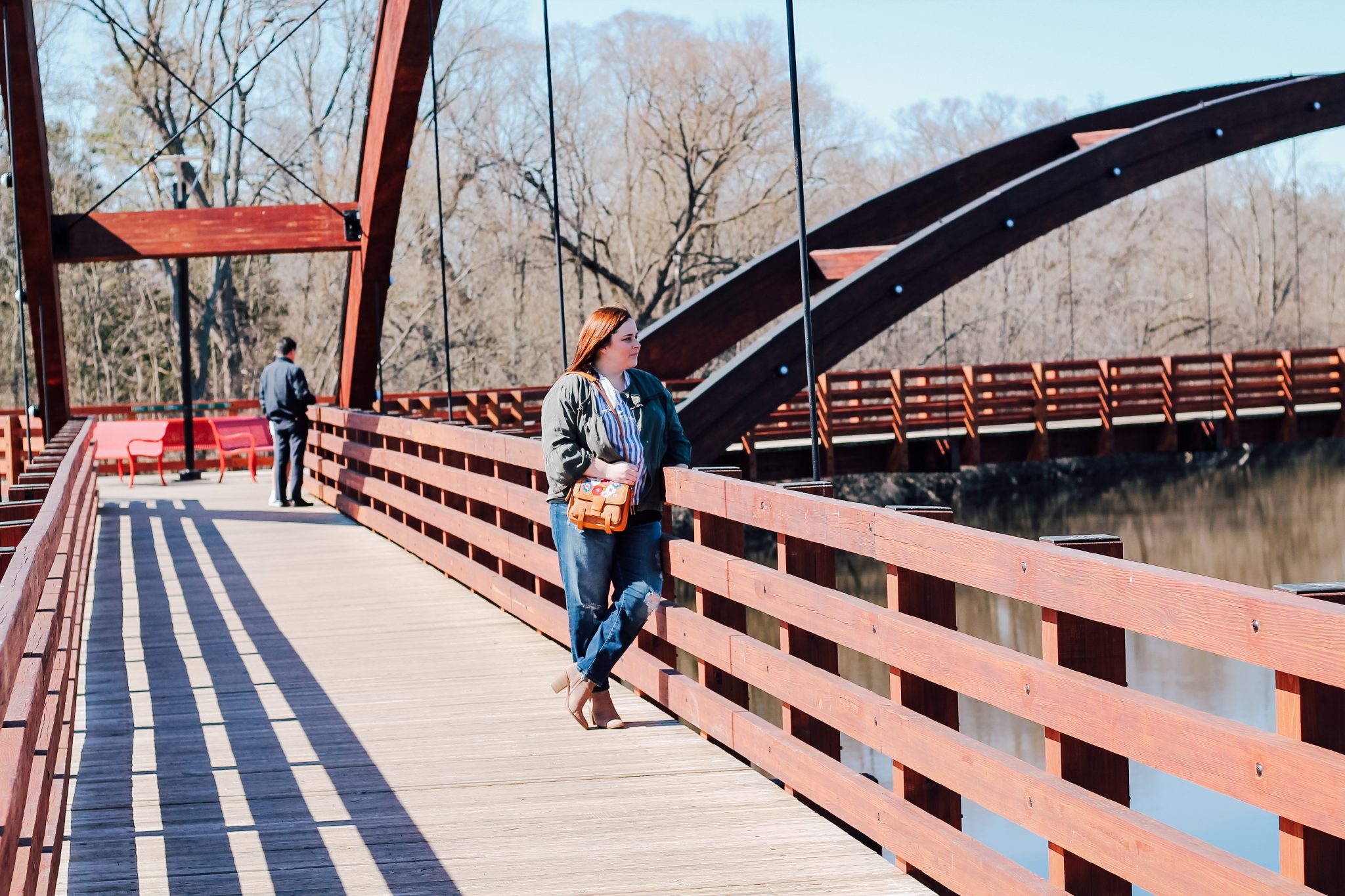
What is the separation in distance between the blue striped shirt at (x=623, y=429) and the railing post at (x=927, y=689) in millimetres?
1517

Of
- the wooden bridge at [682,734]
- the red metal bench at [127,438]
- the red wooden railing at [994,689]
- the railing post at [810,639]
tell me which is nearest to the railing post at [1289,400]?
the red metal bench at [127,438]

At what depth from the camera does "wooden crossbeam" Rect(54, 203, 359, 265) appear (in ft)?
43.5

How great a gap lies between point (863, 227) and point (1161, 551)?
71.2ft

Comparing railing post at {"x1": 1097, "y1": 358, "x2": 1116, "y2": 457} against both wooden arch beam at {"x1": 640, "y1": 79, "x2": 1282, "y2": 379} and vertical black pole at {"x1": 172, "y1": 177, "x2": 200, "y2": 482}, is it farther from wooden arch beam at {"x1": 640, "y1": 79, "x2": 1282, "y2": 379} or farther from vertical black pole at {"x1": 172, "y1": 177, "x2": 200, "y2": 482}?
wooden arch beam at {"x1": 640, "y1": 79, "x2": 1282, "y2": 379}

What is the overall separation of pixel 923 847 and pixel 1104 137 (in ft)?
23.9

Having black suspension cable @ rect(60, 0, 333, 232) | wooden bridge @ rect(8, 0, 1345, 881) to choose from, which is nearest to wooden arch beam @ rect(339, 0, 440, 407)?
wooden bridge @ rect(8, 0, 1345, 881)

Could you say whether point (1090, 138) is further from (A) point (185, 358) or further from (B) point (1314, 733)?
(A) point (185, 358)

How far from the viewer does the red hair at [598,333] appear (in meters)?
5.08

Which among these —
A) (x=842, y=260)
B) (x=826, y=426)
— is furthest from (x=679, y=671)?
(x=826, y=426)

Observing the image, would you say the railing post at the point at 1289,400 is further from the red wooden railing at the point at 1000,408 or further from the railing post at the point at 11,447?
the railing post at the point at 11,447

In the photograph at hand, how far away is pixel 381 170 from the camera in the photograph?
12.4m

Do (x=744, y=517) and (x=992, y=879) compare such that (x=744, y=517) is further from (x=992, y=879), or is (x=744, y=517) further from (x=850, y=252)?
(x=850, y=252)

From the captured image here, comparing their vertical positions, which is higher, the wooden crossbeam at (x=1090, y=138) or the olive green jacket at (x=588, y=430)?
the wooden crossbeam at (x=1090, y=138)

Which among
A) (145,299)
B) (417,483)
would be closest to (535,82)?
(145,299)
